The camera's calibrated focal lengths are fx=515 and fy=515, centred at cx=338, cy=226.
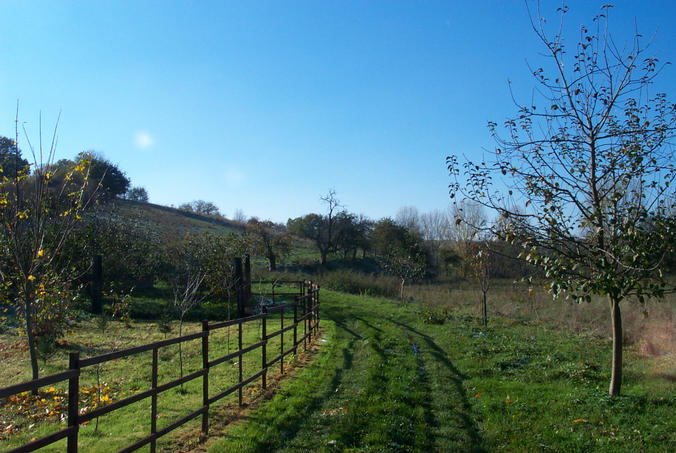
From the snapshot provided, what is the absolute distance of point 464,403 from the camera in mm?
8359

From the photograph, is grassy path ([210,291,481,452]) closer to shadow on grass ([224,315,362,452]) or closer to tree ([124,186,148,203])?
shadow on grass ([224,315,362,452])

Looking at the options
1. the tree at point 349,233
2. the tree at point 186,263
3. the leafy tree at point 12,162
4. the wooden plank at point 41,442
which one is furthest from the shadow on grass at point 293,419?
the tree at point 349,233

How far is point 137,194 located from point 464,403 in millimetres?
61807

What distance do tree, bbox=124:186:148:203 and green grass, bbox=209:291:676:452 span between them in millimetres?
53883

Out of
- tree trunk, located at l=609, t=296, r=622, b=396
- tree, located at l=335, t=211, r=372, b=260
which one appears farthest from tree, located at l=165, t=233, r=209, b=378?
tree, located at l=335, t=211, r=372, b=260

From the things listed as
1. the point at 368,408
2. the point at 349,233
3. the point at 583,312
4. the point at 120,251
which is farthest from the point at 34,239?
the point at 349,233

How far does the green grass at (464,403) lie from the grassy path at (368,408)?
2 centimetres

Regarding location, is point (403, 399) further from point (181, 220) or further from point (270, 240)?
point (181, 220)

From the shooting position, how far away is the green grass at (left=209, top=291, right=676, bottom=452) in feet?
20.9

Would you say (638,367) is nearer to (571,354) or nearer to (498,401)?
(571,354)

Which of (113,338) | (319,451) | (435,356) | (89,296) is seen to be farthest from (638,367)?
(89,296)

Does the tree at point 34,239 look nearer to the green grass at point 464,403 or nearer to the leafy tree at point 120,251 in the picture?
the green grass at point 464,403

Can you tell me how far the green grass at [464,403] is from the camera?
20.9 ft

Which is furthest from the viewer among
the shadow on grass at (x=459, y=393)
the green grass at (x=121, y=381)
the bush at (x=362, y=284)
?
the bush at (x=362, y=284)
